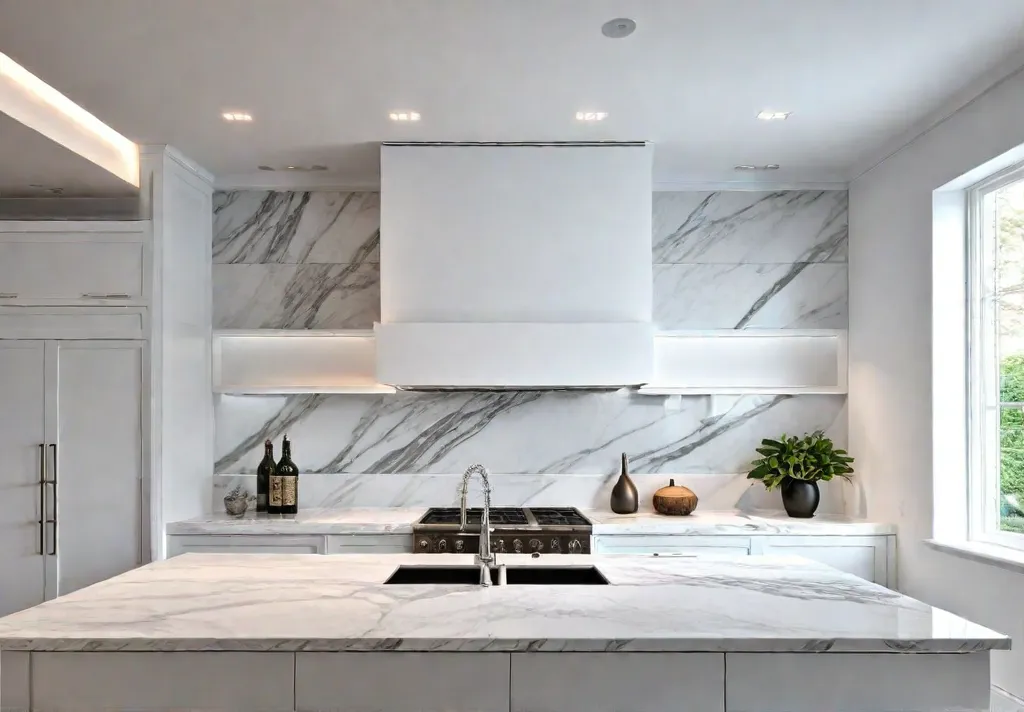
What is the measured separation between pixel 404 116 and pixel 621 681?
8.60ft

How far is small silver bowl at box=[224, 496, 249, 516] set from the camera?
4.38 m

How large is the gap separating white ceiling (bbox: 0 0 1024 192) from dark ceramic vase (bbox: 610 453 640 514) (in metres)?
1.70

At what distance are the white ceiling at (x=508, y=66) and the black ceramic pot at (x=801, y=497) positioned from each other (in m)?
1.67

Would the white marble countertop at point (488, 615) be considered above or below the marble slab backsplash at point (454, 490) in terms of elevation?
above

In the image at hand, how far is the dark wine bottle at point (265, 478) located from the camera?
14.7 ft

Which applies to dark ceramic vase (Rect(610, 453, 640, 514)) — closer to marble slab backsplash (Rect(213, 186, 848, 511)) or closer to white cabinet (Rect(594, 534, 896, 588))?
marble slab backsplash (Rect(213, 186, 848, 511))

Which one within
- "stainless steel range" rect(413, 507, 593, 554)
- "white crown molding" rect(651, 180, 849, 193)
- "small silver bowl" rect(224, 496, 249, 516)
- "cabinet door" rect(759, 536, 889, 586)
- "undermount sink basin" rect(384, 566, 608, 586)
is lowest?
"cabinet door" rect(759, 536, 889, 586)

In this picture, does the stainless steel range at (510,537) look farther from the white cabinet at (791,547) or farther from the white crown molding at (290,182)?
the white crown molding at (290,182)

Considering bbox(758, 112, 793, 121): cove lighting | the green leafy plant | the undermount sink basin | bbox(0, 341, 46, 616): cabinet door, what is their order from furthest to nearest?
the green leafy plant
bbox(0, 341, 46, 616): cabinet door
bbox(758, 112, 793, 121): cove lighting
the undermount sink basin

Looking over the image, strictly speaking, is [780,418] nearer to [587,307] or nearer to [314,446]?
[587,307]

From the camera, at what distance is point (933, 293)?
371cm

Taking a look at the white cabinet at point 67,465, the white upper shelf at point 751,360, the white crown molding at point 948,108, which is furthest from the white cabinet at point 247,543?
the white crown molding at point 948,108

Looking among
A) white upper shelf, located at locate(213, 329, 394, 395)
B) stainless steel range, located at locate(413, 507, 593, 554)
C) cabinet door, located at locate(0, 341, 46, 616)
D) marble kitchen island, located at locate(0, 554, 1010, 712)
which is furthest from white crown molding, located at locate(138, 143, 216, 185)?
marble kitchen island, located at locate(0, 554, 1010, 712)

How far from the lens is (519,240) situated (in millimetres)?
4141
